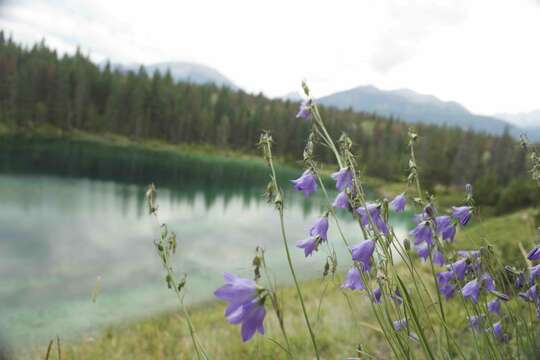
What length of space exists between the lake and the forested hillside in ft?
72.2

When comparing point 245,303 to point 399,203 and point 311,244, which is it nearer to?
point 311,244

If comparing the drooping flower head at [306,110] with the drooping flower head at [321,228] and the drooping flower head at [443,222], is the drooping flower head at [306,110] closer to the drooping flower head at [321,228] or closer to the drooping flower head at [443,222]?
the drooping flower head at [321,228]

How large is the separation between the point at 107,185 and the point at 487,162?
71.0 metres

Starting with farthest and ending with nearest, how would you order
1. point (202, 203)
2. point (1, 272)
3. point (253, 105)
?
point (253, 105)
point (202, 203)
point (1, 272)

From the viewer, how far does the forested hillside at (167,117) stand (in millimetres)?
49844

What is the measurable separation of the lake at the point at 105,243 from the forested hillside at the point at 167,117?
22000 mm

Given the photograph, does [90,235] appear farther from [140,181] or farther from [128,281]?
[140,181]

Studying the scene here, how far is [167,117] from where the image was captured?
216 feet

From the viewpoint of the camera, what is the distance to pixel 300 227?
22.1m

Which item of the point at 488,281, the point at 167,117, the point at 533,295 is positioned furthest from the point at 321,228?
the point at 167,117

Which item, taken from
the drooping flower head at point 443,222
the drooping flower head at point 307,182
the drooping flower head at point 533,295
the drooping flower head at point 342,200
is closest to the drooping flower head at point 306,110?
the drooping flower head at point 307,182

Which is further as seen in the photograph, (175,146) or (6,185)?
(175,146)

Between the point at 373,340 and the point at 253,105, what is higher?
the point at 253,105

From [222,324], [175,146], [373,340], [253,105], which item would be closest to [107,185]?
[222,324]
